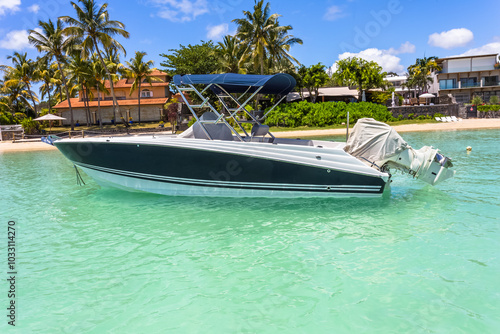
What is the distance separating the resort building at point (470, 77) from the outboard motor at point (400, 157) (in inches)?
2173

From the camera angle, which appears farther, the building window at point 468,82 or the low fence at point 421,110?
the building window at point 468,82

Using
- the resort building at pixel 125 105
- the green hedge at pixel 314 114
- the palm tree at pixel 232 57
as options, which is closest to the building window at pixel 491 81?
the green hedge at pixel 314 114

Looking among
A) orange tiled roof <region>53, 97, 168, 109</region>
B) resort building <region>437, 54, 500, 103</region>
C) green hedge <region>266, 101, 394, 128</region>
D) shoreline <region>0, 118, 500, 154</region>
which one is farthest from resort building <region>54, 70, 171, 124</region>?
resort building <region>437, 54, 500, 103</region>

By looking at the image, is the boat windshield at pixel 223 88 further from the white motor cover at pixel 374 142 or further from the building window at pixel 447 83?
the building window at pixel 447 83

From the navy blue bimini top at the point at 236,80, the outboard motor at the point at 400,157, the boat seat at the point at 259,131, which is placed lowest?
the outboard motor at the point at 400,157

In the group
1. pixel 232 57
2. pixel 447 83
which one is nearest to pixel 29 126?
pixel 232 57

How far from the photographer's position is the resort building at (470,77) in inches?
2042

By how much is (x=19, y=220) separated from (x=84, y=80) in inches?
1453

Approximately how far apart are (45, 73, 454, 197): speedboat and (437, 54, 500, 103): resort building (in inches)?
2182

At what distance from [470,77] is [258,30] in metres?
38.5

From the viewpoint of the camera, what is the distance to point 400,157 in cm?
630

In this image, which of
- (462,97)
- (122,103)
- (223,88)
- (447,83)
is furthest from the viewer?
(462,97)

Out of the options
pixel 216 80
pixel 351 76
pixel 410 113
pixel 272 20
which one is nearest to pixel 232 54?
pixel 272 20

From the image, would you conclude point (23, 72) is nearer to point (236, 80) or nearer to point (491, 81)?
point (236, 80)
